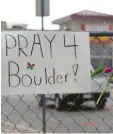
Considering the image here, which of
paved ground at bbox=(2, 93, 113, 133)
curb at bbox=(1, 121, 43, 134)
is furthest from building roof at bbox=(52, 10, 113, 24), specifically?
curb at bbox=(1, 121, 43, 134)

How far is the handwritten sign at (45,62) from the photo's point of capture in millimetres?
2430

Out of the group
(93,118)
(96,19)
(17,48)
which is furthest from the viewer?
(96,19)

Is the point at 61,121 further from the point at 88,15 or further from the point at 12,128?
the point at 88,15

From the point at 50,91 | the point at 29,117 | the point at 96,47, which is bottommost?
the point at 29,117

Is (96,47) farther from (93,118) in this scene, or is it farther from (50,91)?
(93,118)

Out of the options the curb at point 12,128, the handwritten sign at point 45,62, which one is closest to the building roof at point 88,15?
the curb at point 12,128

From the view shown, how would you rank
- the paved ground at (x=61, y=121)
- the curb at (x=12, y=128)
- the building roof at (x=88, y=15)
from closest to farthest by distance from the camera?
the curb at (x=12, y=128) → the paved ground at (x=61, y=121) → the building roof at (x=88, y=15)

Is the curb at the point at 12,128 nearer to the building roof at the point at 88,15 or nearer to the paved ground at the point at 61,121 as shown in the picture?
the paved ground at the point at 61,121

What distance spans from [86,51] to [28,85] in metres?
0.45

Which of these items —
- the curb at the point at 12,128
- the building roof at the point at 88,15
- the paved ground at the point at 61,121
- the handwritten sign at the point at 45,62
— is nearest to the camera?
the handwritten sign at the point at 45,62

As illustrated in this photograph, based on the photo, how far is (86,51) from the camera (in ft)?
8.38

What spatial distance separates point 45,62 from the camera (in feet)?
8.19

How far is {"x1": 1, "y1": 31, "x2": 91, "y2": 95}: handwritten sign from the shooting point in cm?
243

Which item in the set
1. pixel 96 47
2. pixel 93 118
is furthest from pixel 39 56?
pixel 93 118
